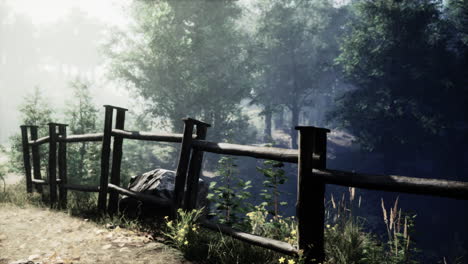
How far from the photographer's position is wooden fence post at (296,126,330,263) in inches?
108

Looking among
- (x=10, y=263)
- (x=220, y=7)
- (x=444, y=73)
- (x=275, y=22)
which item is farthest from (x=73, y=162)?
(x=275, y=22)

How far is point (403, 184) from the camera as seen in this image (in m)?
2.27

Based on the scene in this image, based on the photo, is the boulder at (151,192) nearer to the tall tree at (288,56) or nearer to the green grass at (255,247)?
the green grass at (255,247)

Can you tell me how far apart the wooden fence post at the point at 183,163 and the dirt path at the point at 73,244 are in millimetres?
607

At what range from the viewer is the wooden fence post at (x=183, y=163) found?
393 cm

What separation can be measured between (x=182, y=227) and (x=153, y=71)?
20361 mm

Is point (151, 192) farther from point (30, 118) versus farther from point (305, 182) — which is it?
point (30, 118)

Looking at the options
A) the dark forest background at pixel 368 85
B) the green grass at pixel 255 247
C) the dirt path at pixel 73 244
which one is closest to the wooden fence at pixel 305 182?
the green grass at pixel 255 247

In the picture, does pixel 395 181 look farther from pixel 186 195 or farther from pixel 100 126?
pixel 100 126

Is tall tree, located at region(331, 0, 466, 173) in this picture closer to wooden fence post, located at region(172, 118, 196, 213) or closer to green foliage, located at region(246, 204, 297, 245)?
green foliage, located at region(246, 204, 297, 245)

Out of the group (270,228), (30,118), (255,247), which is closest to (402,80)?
(270,228)

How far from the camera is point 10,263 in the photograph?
10.4 ft

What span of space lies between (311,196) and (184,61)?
68.5 feet

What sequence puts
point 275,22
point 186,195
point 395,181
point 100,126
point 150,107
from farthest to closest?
point 275,22 → point 150,107 → point 100,126 → point 186,195 → point 395,181
